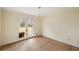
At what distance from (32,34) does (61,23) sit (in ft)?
1.89

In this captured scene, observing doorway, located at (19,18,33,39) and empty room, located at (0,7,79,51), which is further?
doorway, located at (19,18,33,39)

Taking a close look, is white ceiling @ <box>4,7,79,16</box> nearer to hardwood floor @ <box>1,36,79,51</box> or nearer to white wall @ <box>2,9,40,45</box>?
white wall @ <box>2,9,40,45</box>

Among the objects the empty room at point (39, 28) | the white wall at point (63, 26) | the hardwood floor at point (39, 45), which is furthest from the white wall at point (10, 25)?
the white wall at point (63, 26)

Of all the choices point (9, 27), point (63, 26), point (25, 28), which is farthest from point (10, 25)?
point (63, 26)

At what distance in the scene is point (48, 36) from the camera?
1.24m

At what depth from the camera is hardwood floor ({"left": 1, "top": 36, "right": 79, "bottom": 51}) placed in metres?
0.99

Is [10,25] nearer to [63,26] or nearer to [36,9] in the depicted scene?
[36,9]

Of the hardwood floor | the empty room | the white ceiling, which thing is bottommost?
the hardwood floor

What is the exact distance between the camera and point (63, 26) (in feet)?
3.76

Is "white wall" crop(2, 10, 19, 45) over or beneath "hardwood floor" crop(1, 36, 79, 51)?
over

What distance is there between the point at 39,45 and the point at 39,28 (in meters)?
0.33

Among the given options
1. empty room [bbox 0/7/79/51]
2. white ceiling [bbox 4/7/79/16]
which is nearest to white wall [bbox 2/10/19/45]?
empty room [bbox 0/7/79/51]
